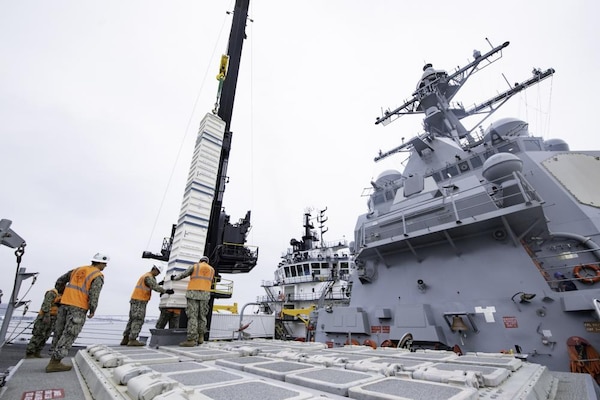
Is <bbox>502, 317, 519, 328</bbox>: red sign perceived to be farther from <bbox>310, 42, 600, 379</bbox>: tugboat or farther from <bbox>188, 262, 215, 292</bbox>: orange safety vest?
<bbox>188, 262, 215, 292</bbox>: orange safety vest

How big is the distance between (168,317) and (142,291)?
1242 millimetres

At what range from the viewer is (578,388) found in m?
2.39

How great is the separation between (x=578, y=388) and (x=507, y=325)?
11.6ft

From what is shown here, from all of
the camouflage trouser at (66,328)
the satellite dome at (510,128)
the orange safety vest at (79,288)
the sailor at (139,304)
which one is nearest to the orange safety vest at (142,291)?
the sailor at (139,304)

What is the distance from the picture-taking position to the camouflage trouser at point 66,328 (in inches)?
135

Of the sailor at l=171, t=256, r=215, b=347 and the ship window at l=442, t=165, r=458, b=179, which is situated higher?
the ship window at l=442, t=165, r=458, b=179

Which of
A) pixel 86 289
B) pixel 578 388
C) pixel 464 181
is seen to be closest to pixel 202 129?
pixel 86 289

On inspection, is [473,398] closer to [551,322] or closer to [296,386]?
[296,386]

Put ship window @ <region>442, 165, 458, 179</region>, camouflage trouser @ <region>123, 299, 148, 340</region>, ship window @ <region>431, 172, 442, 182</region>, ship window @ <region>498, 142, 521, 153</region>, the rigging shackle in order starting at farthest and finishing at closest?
1. ship window @ <region>431, 172, 442, 182</region>
2. ship window @ <region>442, 165, 458, 179</region>
3. ship window @ <region>498, 142, 521, 153</region>
4. camouflage trouser @ <region>123, 299, 148, 340</region>
5. the rigging shackle

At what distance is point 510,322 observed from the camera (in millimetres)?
5344

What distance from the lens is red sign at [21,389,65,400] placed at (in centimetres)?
209

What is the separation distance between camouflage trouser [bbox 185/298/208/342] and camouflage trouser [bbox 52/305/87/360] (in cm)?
200

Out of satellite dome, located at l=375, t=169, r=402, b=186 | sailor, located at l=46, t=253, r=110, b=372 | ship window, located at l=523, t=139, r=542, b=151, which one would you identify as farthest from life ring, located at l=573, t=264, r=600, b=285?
sailor, located at l=46, t=253, r=110, b=372

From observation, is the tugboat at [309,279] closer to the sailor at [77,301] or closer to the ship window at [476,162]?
the ship window at [476,162]
